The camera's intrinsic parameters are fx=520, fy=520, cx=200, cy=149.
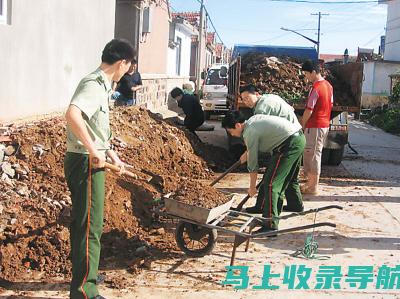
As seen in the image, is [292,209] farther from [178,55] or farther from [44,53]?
[178,55]

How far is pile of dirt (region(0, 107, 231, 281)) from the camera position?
15.7 feet

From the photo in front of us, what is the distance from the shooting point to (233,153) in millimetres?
10680

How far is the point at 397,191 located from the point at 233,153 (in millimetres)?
3309

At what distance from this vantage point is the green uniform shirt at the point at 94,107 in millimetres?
3686

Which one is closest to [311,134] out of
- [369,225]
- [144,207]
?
[369,225]

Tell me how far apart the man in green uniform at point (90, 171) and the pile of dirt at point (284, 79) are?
21.0 feet

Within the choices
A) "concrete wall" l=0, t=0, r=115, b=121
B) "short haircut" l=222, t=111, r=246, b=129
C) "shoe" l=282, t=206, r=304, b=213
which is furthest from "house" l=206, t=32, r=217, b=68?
"short haircut" l=222, t=111, r=246, b=129

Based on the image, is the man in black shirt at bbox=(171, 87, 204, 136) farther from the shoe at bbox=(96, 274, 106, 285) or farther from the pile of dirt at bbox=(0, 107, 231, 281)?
the shoe at bbox=(96, 274, 106, 285)

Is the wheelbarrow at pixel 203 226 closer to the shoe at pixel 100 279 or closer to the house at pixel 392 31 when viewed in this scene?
the shoe at pixel 100 279

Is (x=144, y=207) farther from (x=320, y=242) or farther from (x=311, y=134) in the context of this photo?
(x=311, y=134)

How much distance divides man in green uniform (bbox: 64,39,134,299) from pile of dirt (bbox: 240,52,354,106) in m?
6.41

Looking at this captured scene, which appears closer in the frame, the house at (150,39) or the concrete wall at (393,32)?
the house at (150,39)

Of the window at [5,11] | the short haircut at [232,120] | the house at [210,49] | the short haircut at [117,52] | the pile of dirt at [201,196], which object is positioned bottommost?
the pile of dirt at [201,196]

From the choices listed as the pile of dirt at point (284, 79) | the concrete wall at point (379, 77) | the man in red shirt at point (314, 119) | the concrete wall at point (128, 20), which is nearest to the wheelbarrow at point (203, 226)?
the man in red shirt at point (314, 119)
